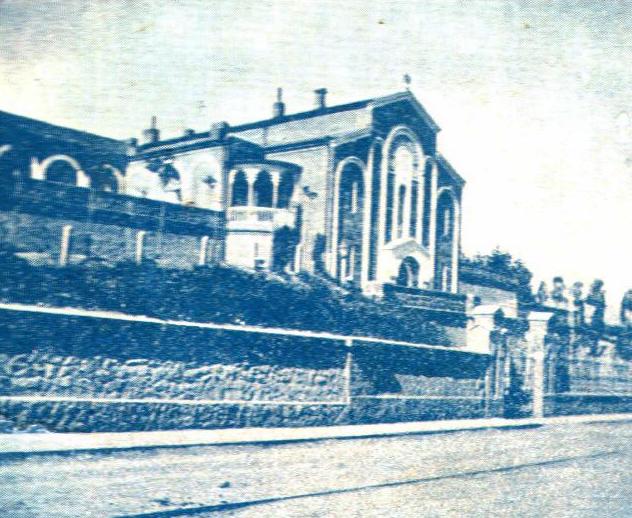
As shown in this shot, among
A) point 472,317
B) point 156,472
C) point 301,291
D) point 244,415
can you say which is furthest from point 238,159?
point 472,317

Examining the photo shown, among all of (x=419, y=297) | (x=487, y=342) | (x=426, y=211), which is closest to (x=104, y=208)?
(x=419, y=297)

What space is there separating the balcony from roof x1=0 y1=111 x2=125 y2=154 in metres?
1.92

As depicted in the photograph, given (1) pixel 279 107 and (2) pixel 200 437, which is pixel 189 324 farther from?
(1) pixel 279 107

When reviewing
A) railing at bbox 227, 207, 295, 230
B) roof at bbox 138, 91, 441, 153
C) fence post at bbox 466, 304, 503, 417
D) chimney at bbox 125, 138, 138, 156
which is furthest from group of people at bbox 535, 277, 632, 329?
chimney at bbox 125, 138, 138, 156

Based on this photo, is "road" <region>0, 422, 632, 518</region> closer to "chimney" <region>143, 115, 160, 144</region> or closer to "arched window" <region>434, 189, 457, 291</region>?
"arched window" <region>434, 189, 457, 291</region>

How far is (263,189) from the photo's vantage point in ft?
26.7

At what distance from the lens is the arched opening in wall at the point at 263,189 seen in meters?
7.90

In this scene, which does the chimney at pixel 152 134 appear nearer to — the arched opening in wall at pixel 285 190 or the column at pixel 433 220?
the arched opening in wall at pixel 285 190

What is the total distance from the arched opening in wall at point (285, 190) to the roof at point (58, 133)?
2894 millimetres

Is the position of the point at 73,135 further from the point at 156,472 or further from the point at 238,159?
the point at 156,472

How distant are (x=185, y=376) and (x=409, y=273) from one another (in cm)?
360

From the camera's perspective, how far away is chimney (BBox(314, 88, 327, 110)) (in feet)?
23.2

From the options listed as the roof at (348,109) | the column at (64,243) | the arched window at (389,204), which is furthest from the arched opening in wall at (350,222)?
the column at (64,243)

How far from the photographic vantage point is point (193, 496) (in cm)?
577
